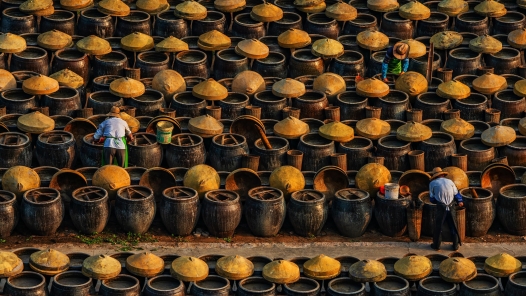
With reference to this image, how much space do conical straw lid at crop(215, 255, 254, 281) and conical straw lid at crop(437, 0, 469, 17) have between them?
9728 mm

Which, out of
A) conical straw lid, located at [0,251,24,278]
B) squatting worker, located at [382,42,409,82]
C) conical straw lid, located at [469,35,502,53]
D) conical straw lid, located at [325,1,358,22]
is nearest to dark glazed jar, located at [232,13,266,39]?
conical straw lid, located at [325,1,358,22]

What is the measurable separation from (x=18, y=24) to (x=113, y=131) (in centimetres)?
531

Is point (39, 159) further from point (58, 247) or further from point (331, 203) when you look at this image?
point (331, 203)

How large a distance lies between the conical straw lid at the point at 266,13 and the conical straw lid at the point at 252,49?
43.3 inches

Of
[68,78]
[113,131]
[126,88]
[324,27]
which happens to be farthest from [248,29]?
[113,131]

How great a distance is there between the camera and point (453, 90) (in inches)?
1253

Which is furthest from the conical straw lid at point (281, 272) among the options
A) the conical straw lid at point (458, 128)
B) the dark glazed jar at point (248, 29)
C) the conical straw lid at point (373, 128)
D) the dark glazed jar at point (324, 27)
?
the dark glazed jar at point (324, 27)

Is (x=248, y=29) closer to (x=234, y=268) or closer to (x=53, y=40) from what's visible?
(x=53, y=40)

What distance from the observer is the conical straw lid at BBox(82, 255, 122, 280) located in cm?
2655

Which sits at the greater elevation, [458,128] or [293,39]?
[293,39]

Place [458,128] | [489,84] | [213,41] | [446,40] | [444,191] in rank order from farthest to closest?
[446,40]
[213,41]
[489,84]
[458,128]
[444,191]

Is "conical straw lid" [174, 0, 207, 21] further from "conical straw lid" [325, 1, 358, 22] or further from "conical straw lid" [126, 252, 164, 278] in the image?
"conical straw lid" [126, 252, 164, 278]

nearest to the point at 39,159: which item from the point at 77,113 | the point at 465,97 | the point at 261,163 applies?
the point at 77,113

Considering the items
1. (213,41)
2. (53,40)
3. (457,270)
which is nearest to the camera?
(457,270)
